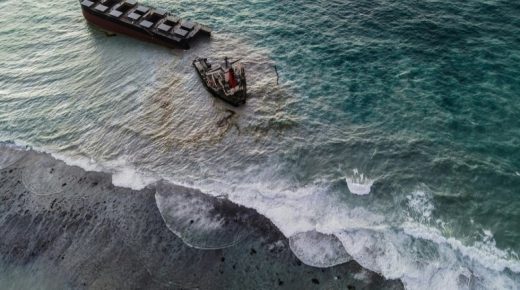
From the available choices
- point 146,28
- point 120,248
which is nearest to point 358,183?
point 120,248

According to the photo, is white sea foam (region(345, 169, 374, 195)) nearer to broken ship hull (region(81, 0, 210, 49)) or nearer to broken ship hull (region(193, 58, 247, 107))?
broken ship hull (region(193, 58, 247, 107))

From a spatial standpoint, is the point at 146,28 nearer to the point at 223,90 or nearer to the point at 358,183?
the point at 223,90

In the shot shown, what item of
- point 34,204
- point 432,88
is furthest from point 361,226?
point 34,204

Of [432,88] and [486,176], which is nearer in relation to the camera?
[486,176]

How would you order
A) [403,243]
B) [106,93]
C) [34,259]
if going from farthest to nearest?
[106,93], [34,259], [403,243]

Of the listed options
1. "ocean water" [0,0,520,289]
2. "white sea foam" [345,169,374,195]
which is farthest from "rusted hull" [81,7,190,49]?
"white sea foam" [345,169,374,195]

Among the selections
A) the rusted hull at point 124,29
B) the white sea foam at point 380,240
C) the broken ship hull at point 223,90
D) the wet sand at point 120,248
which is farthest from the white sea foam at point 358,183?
the rusted hull at point 124,29

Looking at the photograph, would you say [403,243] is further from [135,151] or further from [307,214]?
[135,151]

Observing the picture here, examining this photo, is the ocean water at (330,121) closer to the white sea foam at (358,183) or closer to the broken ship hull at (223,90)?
the white sea foam at (358,183)
